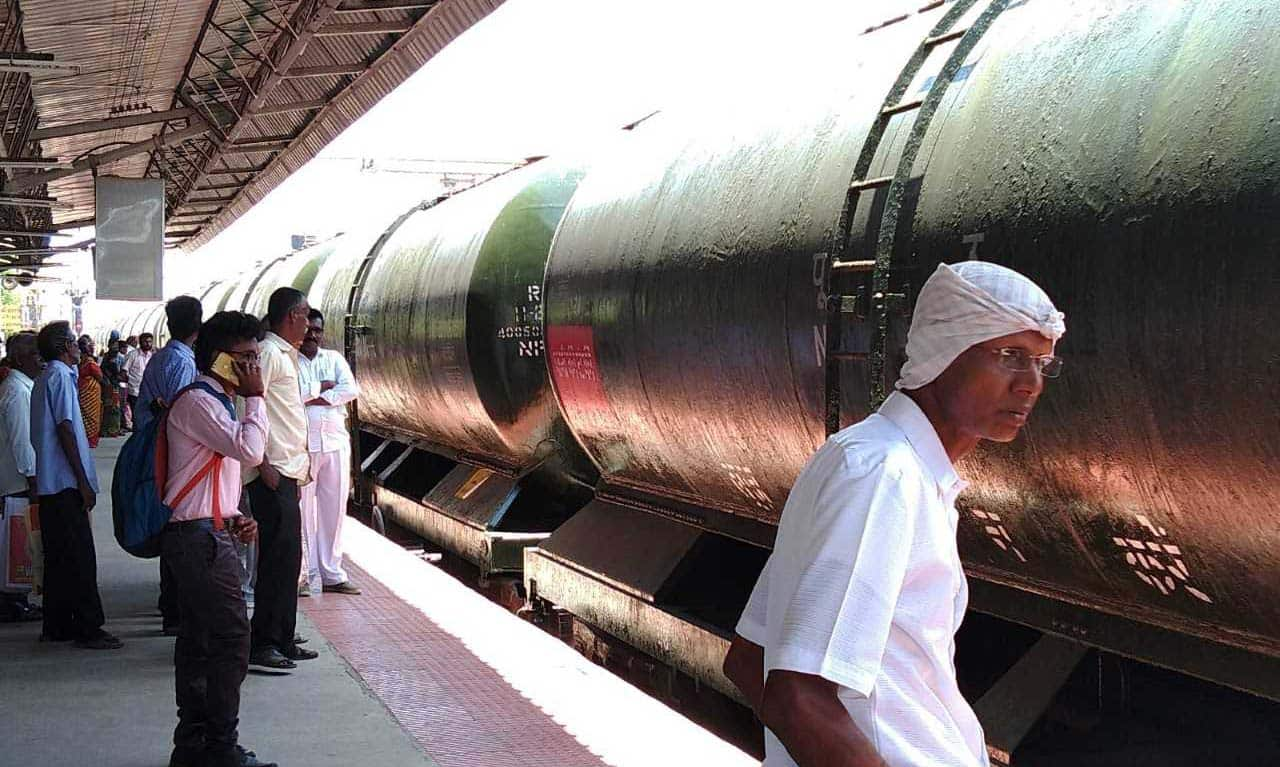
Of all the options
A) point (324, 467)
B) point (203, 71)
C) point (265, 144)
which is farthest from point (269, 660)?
point (265, 144)

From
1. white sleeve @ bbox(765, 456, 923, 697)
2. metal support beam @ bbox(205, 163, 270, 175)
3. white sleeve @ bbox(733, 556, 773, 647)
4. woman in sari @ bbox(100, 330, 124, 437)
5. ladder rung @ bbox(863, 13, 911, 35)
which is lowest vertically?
woman in sari @ bbox(100, 330, 124, 437)

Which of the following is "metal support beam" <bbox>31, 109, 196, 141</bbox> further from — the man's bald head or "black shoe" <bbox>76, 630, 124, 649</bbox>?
"black shoe" <bbox>76, 630, 124, 649</bbox>

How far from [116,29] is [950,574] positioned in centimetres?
1421

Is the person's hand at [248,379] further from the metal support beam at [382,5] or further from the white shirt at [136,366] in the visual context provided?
the white shirt at [136,366]

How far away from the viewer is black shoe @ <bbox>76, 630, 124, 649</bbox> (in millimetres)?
7238

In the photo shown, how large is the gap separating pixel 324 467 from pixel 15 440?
1.99m

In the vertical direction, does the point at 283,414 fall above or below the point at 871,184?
below

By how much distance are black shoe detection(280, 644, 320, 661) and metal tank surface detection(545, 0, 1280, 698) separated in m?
2.37

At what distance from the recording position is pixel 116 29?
560 inches

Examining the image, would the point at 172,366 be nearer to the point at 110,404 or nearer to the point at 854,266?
the point at 854,266

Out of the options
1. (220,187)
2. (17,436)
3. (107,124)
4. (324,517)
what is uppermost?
(220,187)

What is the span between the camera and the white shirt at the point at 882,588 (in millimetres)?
1815

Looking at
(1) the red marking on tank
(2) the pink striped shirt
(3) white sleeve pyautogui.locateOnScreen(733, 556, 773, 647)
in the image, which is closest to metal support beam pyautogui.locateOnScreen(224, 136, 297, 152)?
(1) the red marking on tank

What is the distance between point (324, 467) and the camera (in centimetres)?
904
